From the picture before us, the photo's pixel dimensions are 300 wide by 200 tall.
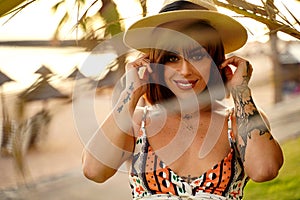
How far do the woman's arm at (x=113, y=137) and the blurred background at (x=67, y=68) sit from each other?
3 cm

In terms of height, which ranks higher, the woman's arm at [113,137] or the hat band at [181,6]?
the hat band at [181,6]

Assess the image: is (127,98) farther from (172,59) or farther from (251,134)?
(251,134)

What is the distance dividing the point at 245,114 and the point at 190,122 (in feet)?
0.63

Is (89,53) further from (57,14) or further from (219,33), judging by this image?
(219,33)

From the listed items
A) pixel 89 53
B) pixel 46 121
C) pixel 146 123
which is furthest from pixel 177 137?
pixel 46 121

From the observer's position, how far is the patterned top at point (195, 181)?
137 centimetres

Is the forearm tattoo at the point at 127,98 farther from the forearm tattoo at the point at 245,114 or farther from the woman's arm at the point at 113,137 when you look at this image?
the forearm tattoo at the point at 245,114

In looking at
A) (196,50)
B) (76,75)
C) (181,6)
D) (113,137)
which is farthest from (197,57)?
(76,75)

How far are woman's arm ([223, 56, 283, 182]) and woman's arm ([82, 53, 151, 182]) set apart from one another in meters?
0.22

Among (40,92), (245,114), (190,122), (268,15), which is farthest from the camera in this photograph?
(190,122)

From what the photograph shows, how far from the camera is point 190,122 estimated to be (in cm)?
149

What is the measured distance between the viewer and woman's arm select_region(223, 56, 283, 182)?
131 centimetres

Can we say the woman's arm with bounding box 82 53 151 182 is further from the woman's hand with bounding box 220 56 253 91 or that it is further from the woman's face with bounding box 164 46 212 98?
the woman's hand with bounding box 220 56 253 91

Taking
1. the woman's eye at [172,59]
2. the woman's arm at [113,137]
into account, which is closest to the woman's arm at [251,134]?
the woman's eye at [172,59]
